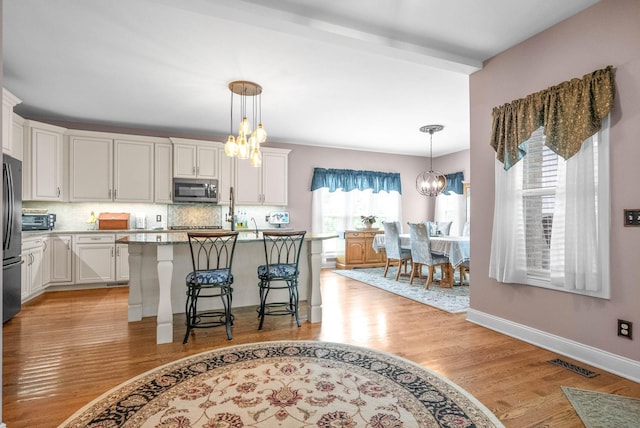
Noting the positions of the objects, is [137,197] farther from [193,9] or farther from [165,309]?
[193,9]

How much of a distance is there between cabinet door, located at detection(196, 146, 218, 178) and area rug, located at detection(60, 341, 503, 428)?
3.86m

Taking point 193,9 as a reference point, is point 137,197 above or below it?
below

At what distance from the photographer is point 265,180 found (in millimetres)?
6246

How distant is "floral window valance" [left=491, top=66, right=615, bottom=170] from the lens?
235 centimetres

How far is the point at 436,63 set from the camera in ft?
10.3

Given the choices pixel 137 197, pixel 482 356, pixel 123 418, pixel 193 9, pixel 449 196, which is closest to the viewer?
pixel 123 418

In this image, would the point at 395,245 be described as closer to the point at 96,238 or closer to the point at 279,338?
the point at 279,338

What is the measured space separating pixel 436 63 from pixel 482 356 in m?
2.61

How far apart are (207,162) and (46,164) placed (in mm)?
2247

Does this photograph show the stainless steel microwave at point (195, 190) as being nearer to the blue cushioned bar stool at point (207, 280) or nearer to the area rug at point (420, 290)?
the blue cushioned bar stool at point (207, 280)

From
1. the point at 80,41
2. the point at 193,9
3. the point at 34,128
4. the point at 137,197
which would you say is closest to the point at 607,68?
the point at 193,9

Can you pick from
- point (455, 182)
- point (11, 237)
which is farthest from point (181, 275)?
point (455, 182)

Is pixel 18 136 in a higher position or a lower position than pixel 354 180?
higher

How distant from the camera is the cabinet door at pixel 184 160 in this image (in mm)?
5605
